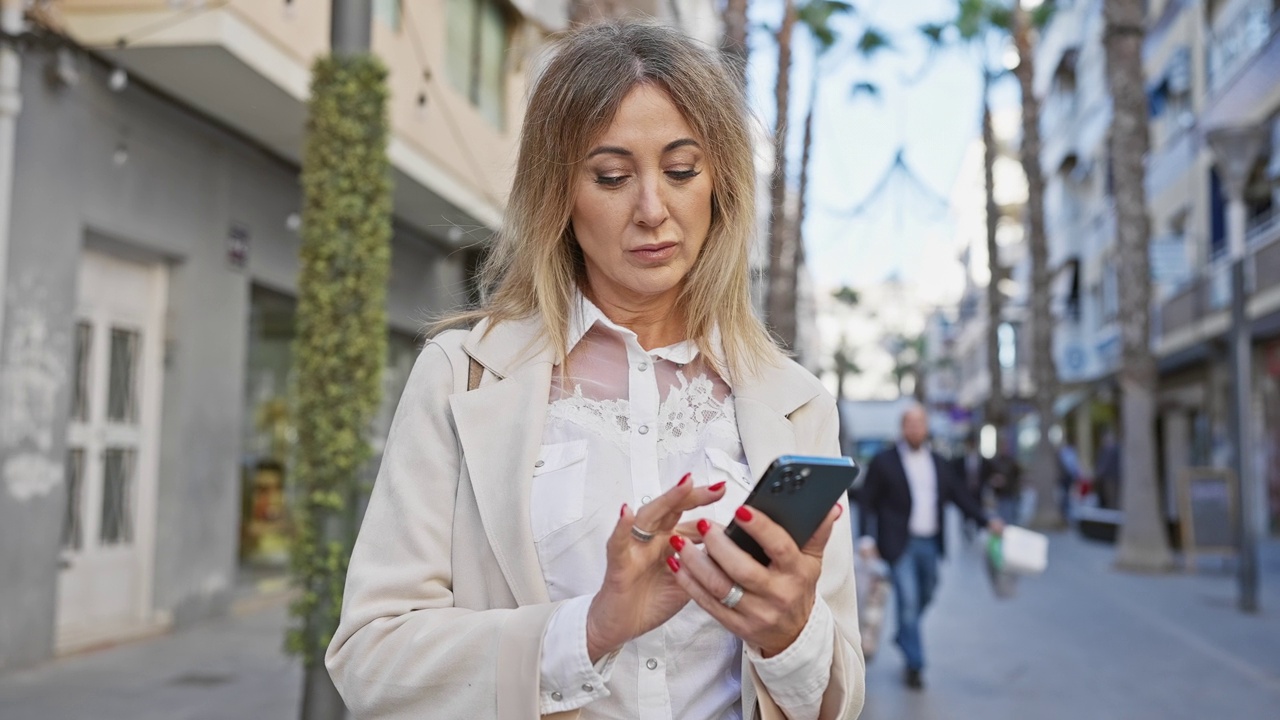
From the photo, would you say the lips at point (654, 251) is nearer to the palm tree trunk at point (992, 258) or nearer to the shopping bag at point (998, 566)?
the shopping bag at point (998, 566)

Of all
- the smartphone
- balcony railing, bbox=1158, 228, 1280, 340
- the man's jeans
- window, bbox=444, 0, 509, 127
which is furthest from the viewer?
balcony railing, bbox=1158, 228, 1280, 340

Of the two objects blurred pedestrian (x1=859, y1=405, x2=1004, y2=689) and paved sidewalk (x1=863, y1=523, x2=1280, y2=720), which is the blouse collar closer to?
paved sidewalk (x1=863, y1=523, x2=1280, y2=720)

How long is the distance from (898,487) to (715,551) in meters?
8.15

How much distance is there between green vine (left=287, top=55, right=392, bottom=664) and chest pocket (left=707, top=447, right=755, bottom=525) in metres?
4.52

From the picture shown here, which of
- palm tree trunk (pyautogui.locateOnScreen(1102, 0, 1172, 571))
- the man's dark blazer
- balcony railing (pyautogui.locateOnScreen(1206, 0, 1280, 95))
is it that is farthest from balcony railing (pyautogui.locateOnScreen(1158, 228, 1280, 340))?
the man's dark blazer

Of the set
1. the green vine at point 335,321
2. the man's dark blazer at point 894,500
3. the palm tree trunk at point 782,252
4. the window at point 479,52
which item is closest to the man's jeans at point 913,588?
the man's dark blazer at point 894,500

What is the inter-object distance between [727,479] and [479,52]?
13.7 m

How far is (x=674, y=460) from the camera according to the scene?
5.90ft

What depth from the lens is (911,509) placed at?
9258 millimetres

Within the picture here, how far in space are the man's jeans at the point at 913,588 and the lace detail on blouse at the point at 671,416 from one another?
7236 mm

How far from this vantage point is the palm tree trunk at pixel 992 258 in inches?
1110

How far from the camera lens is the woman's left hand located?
1379 millimetres

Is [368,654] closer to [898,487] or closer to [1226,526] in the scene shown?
[898,487]

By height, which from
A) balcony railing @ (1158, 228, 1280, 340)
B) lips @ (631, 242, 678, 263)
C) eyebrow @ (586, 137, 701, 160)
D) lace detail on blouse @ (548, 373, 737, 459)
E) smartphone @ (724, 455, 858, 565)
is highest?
balcony railing @ (1158, 228, 1280, 340)
